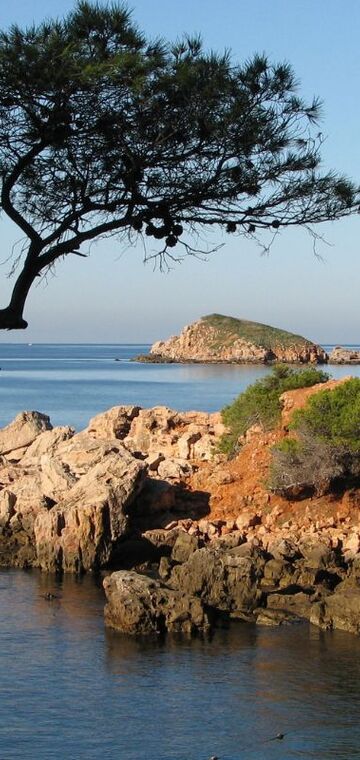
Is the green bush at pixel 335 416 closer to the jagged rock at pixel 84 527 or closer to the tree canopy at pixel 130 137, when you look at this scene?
the jagged rock at pixel 84 527

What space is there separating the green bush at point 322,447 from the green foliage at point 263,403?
320 centimetres

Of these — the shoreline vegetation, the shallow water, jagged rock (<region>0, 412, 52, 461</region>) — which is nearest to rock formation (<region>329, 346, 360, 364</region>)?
the shoreline vegetation

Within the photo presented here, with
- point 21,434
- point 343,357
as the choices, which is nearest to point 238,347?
point 343,357

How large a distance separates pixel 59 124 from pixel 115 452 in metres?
22.8

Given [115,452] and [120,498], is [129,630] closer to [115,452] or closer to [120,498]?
[120,498]

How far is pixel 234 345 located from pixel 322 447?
477 feet

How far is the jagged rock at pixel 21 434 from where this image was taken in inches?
1540

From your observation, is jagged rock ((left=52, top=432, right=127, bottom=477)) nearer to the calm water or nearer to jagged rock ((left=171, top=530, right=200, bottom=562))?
jagged rock ((left=171, top=530, right=200, bottom=562))

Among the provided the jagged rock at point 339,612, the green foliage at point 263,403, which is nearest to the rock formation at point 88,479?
the green foliage at point 263,403

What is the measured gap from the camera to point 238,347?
562 ft

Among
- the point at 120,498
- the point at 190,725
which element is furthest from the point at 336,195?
the point at 120,498

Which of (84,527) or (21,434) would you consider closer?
(84,527)

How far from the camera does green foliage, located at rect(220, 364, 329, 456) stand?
3303 cm

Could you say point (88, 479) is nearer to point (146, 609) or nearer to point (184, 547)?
point (184, 547)
